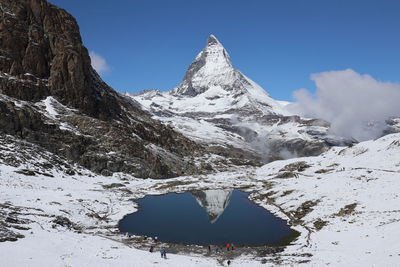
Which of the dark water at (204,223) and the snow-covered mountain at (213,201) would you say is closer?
the dark water at (204,223)

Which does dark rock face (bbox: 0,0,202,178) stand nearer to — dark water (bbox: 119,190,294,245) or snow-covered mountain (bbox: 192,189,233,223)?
snow-covered mountain (bbox: 192,189,233,223)

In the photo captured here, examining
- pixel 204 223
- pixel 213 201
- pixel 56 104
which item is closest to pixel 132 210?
pixel 204 223

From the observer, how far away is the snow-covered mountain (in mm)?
92300

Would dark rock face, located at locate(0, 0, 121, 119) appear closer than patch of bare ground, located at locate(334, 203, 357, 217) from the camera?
No

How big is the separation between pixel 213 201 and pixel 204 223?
119 feet

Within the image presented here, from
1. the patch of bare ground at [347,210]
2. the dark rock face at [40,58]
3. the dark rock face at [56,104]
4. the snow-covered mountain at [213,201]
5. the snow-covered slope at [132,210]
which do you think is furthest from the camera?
the dark rock face at [40,58]

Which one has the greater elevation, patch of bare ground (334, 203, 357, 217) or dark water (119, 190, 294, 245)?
patch of bare ground (334, 203, 357, 217)

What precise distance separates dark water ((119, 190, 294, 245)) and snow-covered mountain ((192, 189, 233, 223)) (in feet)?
0.79

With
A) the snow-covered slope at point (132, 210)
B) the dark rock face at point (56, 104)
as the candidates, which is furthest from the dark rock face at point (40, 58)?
the snow-covered slope at point (132, 210)

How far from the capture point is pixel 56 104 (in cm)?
17712

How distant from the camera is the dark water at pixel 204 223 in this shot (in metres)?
65.4

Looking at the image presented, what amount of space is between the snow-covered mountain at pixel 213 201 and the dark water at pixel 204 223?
0.79ft

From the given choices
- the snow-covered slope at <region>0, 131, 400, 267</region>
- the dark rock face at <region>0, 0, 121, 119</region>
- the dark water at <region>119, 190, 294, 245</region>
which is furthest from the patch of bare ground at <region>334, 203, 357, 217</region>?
the dark rock face at <region>0, 0, 121, 119</region>

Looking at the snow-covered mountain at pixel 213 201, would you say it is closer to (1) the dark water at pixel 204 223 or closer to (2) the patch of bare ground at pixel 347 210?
(1) the dark water at pixel 204 223
